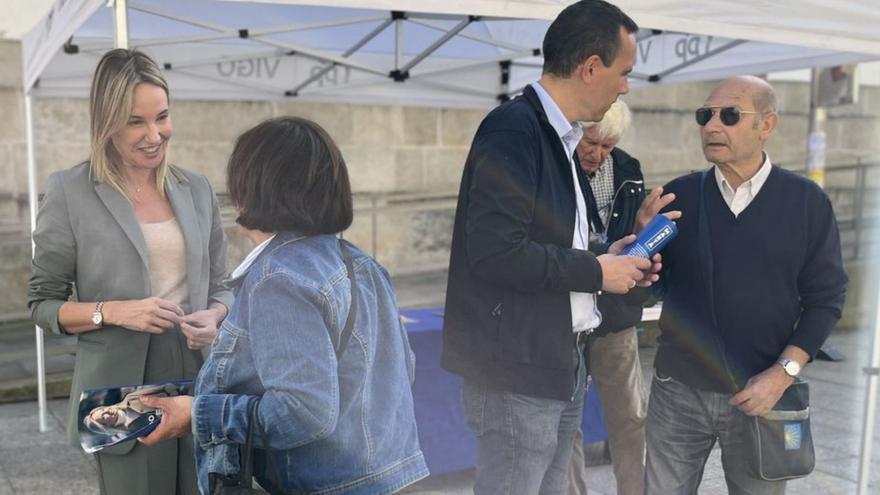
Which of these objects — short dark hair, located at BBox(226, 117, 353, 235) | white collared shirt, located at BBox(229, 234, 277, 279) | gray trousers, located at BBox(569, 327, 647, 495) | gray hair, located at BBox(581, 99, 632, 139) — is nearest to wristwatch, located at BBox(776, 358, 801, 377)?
gray trousers, located at BBox(569, 327, 647, 495)

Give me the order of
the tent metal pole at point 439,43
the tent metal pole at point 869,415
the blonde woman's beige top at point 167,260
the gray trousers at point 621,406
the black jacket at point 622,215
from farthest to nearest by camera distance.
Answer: the tent metal pole at point 439,43 → the tent metal pole at point 869,415 → the gray trousers at point 621,406 → the black jacket at point 622,215 → the blonde woman's beige top at point 167,260

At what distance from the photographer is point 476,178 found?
2.01 metres

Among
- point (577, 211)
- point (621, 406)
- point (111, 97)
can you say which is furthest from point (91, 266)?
point (621, 406)

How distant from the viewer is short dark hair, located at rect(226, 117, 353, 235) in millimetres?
1566

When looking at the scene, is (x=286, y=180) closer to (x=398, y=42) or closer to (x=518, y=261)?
(x=518, y=261)

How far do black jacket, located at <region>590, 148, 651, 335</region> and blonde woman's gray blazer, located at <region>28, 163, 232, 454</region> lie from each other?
1.46m

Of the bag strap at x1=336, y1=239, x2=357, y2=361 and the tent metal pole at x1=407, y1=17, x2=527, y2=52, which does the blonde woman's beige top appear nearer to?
the bag strap at x1=336, y1=239, x2=357, y2=361

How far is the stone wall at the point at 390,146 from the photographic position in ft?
23.3

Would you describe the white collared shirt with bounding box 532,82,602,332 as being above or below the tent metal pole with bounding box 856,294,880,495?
above

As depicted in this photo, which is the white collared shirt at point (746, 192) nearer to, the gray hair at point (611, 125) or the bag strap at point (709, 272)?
the bag strap at point (709, 272)

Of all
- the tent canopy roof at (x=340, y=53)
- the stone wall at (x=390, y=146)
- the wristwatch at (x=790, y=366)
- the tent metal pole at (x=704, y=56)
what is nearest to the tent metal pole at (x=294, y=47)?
the tent canopy roof at (x=340, y=53)

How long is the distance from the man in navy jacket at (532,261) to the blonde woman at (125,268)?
0.69m

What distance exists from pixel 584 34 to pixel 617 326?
127 cm

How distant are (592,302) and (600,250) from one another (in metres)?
0.23
